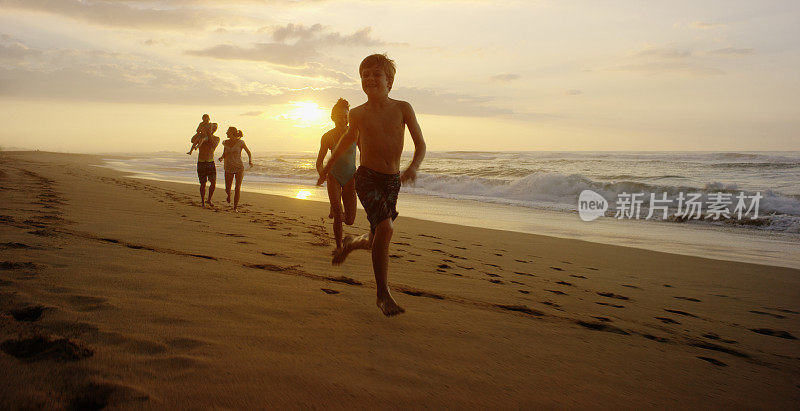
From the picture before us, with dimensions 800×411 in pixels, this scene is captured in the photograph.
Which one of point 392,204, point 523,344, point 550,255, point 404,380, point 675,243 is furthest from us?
point 675,243

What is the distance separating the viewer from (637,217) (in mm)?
12289

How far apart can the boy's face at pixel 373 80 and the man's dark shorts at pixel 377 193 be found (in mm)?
523

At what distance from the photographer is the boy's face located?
3.16 metres

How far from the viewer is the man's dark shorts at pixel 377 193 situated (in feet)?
10.4

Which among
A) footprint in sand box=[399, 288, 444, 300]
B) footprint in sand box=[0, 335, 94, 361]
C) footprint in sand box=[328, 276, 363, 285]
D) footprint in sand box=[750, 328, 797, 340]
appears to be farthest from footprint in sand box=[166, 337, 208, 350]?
footprint in sand box=[750, 328, 797, 340]

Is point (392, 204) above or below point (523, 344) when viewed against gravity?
above

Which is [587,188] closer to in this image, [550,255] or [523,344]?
[550,255]

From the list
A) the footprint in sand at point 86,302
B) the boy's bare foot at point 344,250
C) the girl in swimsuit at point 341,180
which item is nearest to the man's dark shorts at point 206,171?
the girl in swimsuit at point 341,180

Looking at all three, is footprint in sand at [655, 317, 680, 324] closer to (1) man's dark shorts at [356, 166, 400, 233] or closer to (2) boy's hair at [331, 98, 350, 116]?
(1) man's dark shorts at [356, 166, 400, 233]

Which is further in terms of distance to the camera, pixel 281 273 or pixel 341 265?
pixel 341 265

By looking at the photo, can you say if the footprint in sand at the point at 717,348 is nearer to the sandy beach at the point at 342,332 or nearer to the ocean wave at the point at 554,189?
the sandy beach at the point at 342,332

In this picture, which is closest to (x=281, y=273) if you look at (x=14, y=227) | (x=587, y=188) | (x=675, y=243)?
(x=14, y=227)

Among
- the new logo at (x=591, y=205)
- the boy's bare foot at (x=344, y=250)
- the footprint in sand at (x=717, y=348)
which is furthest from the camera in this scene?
the new logo at (x=591, y=205)

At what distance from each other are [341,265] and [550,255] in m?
3.34
